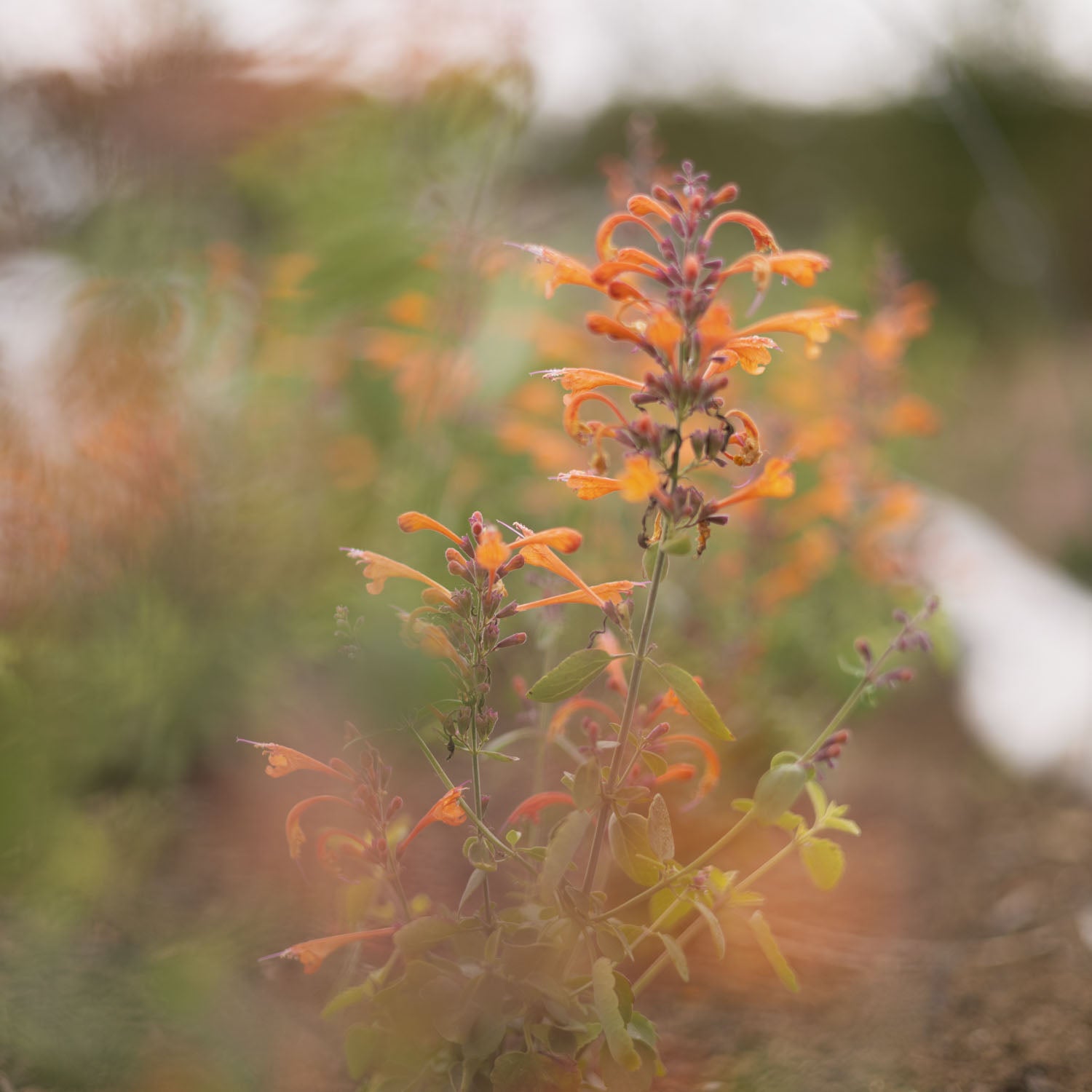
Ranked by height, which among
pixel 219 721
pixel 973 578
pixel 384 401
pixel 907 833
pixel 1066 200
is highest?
pixel 1066 200

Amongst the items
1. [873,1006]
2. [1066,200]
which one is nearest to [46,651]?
[873,1006]

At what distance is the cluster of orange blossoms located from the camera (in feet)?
2.35

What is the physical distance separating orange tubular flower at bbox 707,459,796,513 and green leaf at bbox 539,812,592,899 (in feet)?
0.96

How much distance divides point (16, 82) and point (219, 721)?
1.06m

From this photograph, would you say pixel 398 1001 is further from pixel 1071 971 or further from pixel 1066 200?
pixel 1066 200

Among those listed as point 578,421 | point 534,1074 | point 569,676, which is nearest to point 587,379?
point 578,421

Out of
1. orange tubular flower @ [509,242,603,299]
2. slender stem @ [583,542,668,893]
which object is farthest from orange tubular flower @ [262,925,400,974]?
orange tubular flower @ [509,242,603,299]

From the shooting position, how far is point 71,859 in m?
1.04

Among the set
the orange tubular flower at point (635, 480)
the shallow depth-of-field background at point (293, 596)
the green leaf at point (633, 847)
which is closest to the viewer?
the orange tubular flower at point (635, 480)

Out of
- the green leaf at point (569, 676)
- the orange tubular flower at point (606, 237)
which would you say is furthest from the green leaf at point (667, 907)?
the orange tubular flower at point (606, 237)

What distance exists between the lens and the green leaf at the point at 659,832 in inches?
31.2

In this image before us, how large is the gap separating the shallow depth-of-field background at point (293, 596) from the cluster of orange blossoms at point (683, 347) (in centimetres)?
28

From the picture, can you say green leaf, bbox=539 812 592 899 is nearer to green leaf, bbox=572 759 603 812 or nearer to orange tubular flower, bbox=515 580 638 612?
green leaf, bbox=572 759 603 812

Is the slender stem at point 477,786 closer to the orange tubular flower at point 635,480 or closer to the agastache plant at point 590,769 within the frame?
the agastache plant at point 590,769
